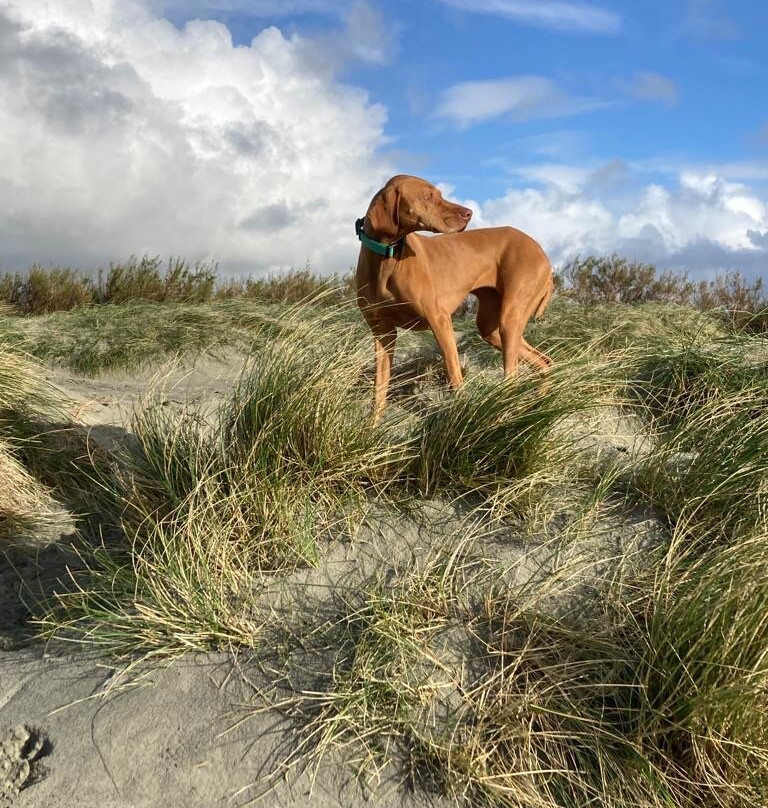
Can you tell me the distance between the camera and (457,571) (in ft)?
9.79

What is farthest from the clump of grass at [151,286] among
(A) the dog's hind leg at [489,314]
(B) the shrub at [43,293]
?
(A) the dog's hind leg at [489,314]

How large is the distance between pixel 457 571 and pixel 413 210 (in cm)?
196

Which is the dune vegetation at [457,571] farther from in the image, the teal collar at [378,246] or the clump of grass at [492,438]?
the teal collar at [378,246]

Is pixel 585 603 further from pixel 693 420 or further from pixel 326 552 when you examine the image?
pixel 693 420

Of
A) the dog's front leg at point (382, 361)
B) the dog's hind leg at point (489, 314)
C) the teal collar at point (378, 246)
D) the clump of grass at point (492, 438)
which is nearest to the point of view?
the clump of grass at point (492, 438)

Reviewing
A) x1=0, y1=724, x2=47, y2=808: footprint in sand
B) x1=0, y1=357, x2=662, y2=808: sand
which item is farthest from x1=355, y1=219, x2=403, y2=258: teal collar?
x1=0, y1=724, x2=47, y2=808: footprint in sand

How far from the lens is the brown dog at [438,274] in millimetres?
4016

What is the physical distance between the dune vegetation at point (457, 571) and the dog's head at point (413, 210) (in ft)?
2.37

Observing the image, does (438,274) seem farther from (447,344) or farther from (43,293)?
(43,293)

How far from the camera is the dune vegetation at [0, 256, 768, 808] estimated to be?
2.45 m

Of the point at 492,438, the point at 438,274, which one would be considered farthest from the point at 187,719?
the point at 438,274

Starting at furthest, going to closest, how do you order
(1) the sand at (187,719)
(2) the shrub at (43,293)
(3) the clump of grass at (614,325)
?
(2) the shrub at (43,293), (3) the clump of grass at (614,325), (1) the sand at (187,719)

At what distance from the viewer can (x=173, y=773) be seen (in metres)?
2.42

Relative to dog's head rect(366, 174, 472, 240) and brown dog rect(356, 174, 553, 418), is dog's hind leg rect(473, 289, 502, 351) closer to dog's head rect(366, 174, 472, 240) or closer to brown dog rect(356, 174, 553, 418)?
brown dog rect(356, 174, 553, 418)
